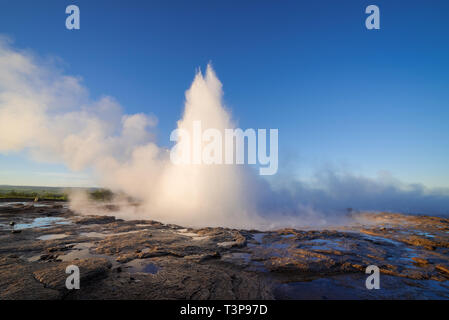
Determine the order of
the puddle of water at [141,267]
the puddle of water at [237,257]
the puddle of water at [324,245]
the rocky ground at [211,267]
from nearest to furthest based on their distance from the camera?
1. the rocky ground at [211,267]
2. the puddle of water at [141,267]
3. the puddle of water at [237,257]
4. the puddle of water at [324,245]

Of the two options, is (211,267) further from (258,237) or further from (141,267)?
(258,237)

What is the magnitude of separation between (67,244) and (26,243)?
2.09 metres

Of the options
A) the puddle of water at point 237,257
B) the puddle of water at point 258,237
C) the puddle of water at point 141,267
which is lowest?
the puddle of water at point 258,237

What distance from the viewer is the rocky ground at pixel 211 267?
19.9ft

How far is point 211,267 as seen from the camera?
8.06 meters

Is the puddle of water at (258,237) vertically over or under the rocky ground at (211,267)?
under

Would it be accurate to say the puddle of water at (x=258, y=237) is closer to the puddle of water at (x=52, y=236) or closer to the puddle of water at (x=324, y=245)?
the puddle of water at (x=324, y=245)

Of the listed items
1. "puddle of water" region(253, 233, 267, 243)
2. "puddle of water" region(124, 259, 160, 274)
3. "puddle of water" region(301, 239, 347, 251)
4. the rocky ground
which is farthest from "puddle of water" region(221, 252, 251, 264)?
→ "puddle of water" region(301, 239, 347, 251)

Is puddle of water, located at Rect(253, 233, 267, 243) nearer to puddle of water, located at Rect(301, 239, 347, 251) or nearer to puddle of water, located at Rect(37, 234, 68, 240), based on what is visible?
puddle of water, located at Rect(301, 239, 347, 251)

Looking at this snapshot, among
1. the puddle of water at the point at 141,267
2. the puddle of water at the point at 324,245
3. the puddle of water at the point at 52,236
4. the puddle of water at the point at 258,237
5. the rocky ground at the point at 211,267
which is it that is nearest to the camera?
the rocky ground at the point at 211,267

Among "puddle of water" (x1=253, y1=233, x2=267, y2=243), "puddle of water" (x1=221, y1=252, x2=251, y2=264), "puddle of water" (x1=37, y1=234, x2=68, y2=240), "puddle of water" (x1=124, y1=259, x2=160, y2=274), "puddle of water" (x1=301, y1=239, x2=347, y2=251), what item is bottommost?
"puddle of water" (x1=253, y1=233, x2=267, y2=243)

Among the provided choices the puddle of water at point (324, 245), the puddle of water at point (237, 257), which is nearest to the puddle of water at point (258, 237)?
the puddle of water at point (324, 245)

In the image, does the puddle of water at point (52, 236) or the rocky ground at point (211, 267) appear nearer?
the rocky ground at point (211, 267)

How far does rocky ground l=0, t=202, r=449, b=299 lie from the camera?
6051mm
